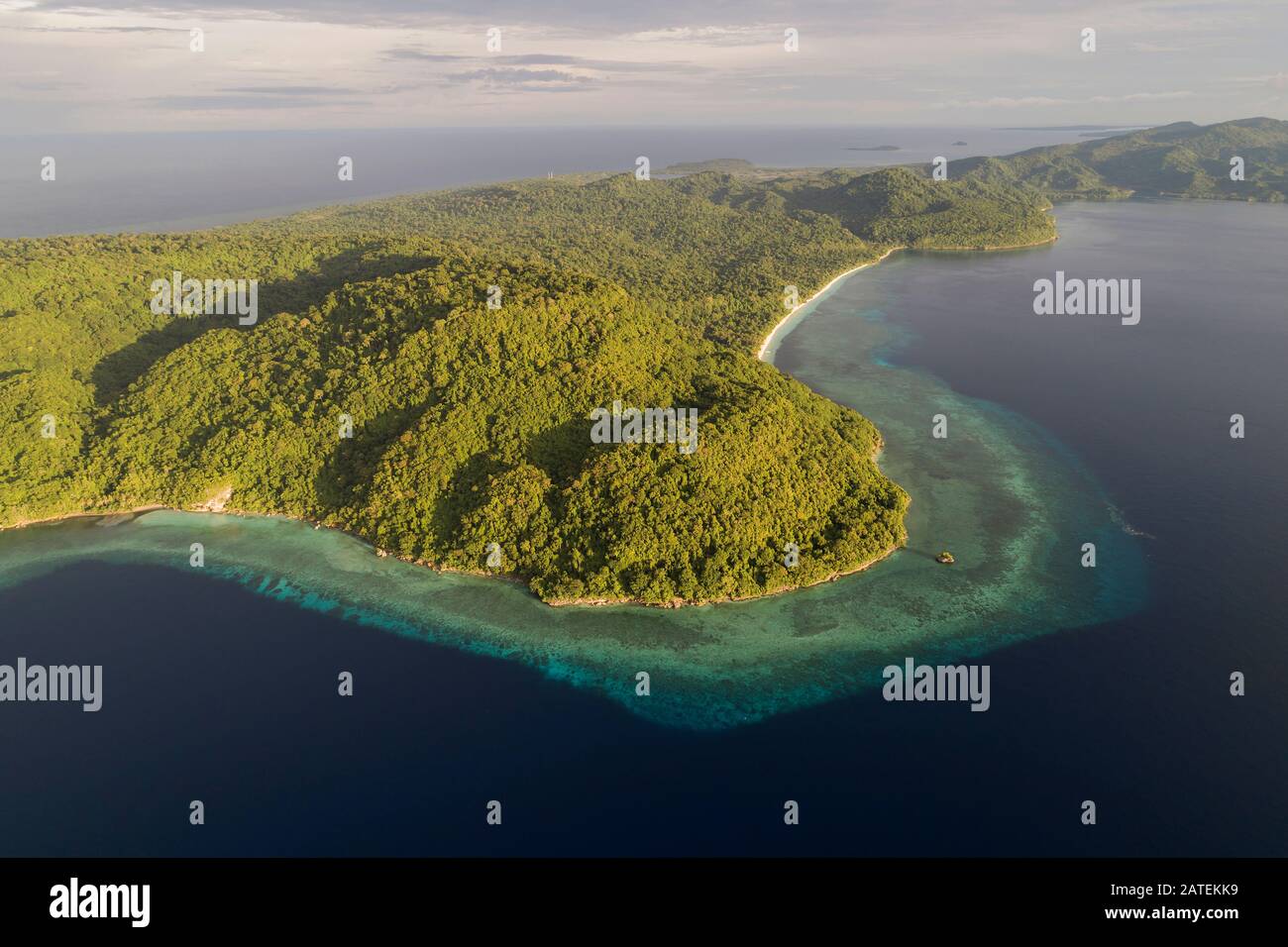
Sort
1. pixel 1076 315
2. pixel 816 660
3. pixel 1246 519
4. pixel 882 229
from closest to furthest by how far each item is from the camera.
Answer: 1. pixel 816 660
2. pixel 1246 519
3. pixel 1076 315
4. pixel 882 229

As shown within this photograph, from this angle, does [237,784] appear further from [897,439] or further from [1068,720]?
[897,439]

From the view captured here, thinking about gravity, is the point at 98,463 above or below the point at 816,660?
above

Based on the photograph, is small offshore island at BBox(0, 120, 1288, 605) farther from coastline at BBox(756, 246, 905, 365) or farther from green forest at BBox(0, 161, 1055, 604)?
coastline at BBox(756, 246, 905, 365)

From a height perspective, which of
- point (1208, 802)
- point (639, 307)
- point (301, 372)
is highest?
point (639, 307)

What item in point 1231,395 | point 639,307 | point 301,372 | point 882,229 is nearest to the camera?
point 301,372

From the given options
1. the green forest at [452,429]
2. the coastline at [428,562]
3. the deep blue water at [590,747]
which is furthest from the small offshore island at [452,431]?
the deep blue water at [590,747]

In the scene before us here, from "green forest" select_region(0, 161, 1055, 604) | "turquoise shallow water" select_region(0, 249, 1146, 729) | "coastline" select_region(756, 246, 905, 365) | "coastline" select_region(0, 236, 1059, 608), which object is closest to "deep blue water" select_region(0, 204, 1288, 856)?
"turquoise shallow water" select_region(0, 249, 1146, 729)

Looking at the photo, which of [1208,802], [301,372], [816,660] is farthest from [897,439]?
[301,372]

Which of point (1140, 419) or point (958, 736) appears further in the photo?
point (1140, 419)
